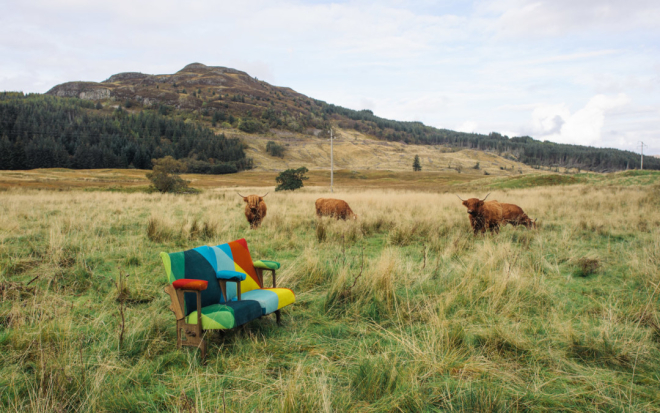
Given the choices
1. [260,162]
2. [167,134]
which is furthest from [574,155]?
[167,134]

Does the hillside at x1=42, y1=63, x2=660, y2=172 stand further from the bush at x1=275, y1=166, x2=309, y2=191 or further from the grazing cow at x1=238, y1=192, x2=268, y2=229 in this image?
the grazing cow at x1=238, y1=192, x2=268, y2=229

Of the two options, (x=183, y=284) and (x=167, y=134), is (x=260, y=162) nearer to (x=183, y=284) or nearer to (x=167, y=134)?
(x=167, y=134)

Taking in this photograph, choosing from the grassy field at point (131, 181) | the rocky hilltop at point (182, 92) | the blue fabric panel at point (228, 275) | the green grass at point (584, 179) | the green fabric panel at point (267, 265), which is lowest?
the grassy field at point (131, 181)

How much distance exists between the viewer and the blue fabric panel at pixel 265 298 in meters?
3.24

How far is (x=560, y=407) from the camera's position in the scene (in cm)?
222

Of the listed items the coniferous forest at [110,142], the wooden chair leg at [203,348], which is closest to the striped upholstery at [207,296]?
the wooden chair leg at [203,348]

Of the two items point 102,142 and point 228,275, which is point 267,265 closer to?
point 228,275

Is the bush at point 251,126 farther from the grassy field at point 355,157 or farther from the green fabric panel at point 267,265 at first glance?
the green fabric panel at point 267,265

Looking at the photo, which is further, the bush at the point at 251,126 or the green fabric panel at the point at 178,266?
the bush at the point at 251,126

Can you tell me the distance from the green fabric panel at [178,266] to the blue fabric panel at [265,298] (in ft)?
2.18

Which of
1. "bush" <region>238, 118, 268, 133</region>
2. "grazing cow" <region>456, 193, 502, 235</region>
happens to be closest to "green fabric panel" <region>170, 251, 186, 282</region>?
"grazing cow" <region>456, 193, 502, 235</region>

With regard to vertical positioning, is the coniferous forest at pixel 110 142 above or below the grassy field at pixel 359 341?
above

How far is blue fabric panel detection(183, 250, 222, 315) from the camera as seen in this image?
10.3 ft

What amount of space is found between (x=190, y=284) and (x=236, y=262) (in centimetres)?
103
